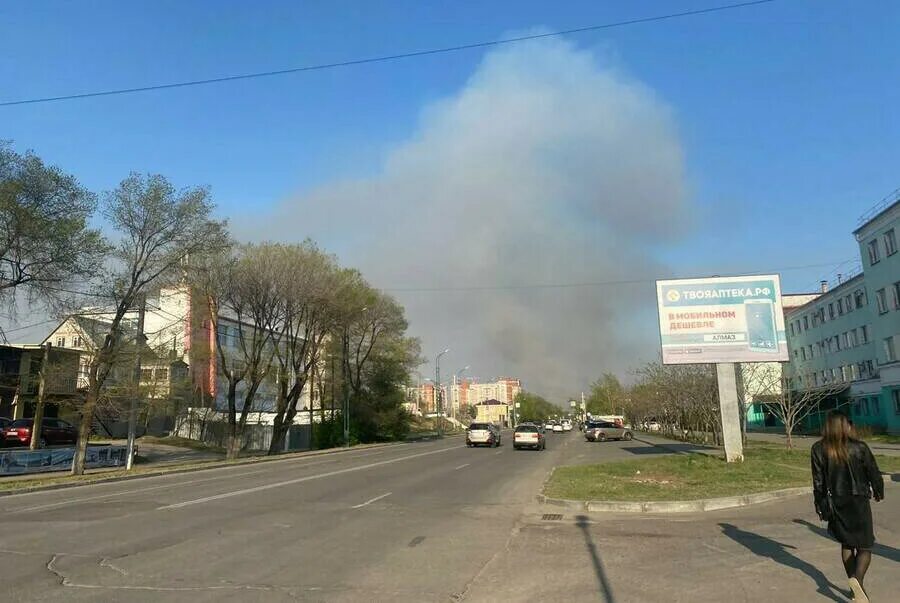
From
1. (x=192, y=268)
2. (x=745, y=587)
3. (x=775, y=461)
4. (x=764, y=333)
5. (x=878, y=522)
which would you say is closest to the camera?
(x=745, y=587)

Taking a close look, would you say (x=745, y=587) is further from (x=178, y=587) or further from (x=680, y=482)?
(x=680, y=482)

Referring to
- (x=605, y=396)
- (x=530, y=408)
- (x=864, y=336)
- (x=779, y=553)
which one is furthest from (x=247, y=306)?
(x=530, y=408)

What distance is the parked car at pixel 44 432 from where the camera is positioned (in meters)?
31.4

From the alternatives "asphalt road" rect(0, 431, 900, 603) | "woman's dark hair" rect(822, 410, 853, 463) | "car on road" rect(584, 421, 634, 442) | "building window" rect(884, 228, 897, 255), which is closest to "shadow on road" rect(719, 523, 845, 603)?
"asphalt road" rect(0, 431, 900, 603)

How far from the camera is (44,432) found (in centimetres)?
3403

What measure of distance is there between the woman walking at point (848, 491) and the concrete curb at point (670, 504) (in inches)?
237

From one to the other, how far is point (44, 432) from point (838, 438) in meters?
38.6

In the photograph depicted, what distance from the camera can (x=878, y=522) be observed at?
9.76 metres

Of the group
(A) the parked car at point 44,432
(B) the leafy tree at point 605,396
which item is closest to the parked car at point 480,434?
(A) the parked car at point 44,432

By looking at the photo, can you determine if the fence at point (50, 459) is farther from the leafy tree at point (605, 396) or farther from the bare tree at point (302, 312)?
the leafy tree at point (605, 396)

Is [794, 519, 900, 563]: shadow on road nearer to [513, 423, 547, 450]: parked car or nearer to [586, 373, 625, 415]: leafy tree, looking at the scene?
[513, 423, 547, 450]: parked car

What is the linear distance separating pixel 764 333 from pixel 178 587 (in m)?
21.1

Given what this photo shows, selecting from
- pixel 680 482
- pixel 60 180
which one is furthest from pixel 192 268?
pixel 680 482

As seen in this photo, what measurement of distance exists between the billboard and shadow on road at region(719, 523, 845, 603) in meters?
13.3
